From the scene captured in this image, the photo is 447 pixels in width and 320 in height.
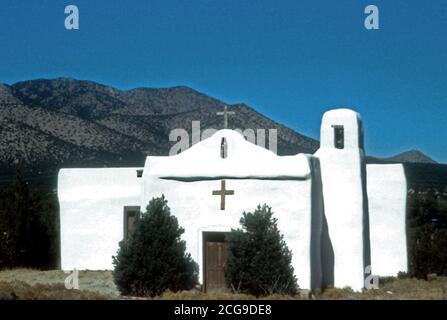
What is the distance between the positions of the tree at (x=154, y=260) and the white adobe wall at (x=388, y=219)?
21.7 ft

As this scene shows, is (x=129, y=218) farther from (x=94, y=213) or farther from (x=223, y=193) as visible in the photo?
(x=223, y=193)

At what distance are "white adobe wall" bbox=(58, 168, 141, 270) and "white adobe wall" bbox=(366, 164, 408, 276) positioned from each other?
295 inches

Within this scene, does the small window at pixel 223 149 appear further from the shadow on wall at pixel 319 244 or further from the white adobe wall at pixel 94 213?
the white adobe wall at pixel 94 213

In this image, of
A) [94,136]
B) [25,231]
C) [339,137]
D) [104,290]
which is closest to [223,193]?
[104,290]

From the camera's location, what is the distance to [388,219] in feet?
69.5

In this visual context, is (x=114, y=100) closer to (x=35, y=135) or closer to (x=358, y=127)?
(x=35, y=135)

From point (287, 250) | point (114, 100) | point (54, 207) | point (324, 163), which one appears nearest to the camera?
point (287, 250)

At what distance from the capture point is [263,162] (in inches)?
706

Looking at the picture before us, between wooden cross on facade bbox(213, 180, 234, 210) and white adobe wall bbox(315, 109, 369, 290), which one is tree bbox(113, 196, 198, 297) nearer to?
wooden cross on facade bbox(213, 180, 234, 210)

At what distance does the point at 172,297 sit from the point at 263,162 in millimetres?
4412

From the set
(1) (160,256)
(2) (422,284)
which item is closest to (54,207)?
(1) (160,256)

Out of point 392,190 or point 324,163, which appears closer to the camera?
point 324,163

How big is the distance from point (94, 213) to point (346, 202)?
26.6ft

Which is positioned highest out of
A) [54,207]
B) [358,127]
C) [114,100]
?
[114,100]
